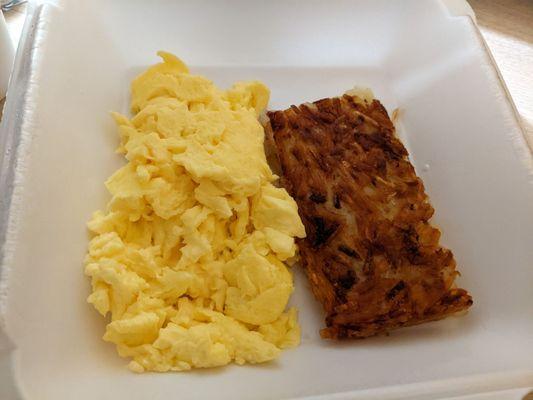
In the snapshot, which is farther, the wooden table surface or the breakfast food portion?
the wooden table surface

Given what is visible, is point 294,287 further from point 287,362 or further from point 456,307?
point 456,307

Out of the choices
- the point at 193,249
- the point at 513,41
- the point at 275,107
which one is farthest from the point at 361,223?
the point at 513,41

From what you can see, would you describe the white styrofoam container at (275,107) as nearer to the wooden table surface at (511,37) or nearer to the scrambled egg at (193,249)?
the scrambled egg at (193,249)

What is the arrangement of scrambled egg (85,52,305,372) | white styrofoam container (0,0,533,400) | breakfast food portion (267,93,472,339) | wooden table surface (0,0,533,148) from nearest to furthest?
white styrofoam container (0,0,533,400) < scrambled egg (85,52,305,372) < breakfast food portion (267,93,472,339) < wooden table surface (0,0,533,148)

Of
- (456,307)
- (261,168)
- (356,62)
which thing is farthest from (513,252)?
(356,62)

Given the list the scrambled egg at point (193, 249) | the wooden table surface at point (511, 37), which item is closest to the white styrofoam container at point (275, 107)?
the scrambled egg at point (193, 249)

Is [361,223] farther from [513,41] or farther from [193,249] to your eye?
[513,41]

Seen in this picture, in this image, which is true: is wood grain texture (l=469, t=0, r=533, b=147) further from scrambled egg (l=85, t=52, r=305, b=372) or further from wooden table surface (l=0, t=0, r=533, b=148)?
scrambled egg (l=85, t=52, r=305, b=372)

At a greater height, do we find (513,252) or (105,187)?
(105,187)

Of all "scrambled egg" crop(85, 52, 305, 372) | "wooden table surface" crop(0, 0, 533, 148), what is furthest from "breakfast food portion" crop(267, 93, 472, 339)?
"wooden table surface" crop(0, 0, 533, 148)
